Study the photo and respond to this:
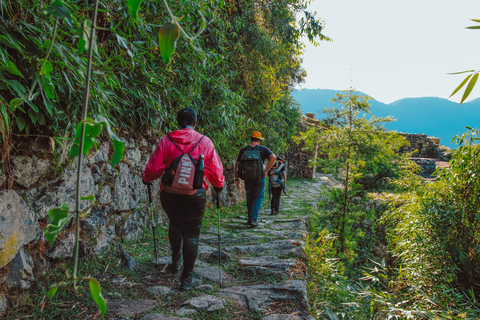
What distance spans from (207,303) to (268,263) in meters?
1.07

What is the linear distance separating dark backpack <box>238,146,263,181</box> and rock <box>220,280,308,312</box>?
8.06ft

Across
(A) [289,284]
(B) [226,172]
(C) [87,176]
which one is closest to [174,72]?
(C) [87,176]

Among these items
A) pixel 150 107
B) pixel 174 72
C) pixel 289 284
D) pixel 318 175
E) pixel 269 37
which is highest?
pixel 269 37

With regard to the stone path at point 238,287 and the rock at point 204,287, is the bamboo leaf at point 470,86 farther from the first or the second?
the rock at point 204,287

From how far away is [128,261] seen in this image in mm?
2975

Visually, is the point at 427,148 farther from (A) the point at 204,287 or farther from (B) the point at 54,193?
(B) the point at 54,193

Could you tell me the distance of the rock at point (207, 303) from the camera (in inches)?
91.1

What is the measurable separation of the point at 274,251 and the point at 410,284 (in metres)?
1.91

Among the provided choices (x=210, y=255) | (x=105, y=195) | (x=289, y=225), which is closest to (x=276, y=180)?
(x=289, y=225)

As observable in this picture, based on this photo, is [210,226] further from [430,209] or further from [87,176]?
[430,209]

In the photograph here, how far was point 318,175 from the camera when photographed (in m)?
16.5

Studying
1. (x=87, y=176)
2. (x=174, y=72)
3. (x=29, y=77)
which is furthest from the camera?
(x=174, y=72)

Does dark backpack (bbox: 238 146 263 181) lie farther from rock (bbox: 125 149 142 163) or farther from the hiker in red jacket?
the hiker in red jacket

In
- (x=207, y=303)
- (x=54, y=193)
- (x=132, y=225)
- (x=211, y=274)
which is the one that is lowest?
(x=211, y=274)
